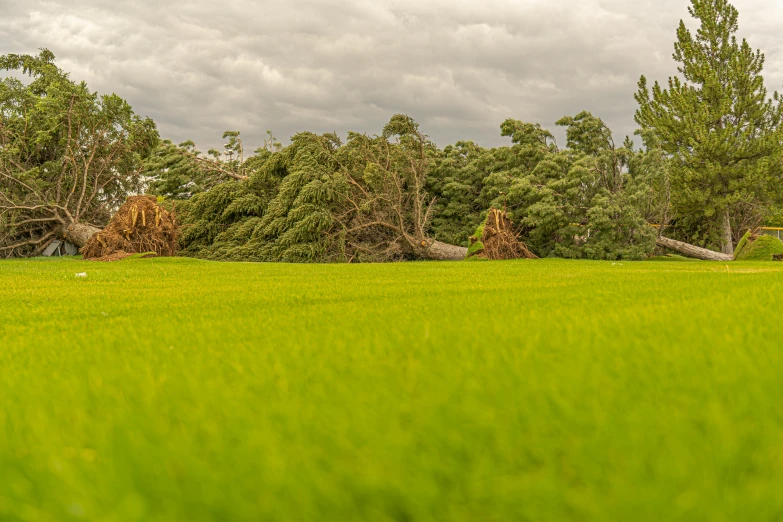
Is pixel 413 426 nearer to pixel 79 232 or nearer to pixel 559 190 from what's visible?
pixel 559 190

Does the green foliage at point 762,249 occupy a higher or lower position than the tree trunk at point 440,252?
higher

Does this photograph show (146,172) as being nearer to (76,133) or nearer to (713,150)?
(76,133)

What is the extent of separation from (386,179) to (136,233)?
7776mm

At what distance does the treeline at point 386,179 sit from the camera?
16.6m

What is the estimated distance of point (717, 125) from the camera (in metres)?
24.4

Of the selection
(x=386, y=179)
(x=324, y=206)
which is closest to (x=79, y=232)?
(x=324, y=206)

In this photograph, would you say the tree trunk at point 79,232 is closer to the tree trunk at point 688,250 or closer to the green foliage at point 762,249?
the tree trunk at point 688,250

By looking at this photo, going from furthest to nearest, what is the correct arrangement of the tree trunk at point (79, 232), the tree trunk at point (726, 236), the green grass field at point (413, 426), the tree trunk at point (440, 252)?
the tree trunk at point (726, 236), the tree trunk at point (79, 232), the tree trunk at point (440, 252), the green grass field at point (413, 426)

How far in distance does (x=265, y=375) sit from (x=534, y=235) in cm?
1672

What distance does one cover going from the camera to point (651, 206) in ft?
63.3

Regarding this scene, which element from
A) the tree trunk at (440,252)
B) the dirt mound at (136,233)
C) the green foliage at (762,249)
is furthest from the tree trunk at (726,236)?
the dirt mound at (136,233)

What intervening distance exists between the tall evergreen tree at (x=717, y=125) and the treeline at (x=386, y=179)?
9cm

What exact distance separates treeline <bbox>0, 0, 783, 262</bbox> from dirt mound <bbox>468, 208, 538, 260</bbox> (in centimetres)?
75

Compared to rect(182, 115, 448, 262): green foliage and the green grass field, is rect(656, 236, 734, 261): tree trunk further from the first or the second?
the green grass field
